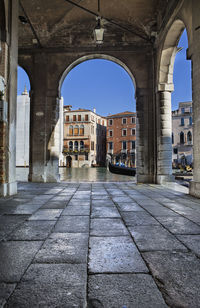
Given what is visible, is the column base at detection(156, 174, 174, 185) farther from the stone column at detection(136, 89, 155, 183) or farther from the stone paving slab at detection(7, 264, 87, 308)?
the stone paving slab at detection(7, 264, 87, 308)

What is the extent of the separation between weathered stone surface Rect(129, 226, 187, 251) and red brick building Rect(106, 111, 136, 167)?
123 ft

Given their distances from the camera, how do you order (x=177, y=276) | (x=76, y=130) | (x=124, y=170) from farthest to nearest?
(x=76, y=130)
(x=124, y=170)
(x=177, y=276)

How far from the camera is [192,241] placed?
183cm

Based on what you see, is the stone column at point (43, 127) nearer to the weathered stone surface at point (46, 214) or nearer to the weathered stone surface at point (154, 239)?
the weathered stone surface at point (46, 214)

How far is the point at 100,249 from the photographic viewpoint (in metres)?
1.67

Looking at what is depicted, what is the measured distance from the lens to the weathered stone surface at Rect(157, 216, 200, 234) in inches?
83.0

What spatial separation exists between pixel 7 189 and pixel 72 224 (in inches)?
105

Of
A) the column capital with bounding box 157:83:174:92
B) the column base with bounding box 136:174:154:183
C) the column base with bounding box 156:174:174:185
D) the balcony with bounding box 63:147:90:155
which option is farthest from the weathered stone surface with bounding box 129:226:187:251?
the balcony with bounding box 63:147:90:155

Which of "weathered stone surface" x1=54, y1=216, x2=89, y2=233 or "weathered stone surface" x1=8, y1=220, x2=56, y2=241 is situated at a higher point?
"weathered stone surface" x1=8, y1=220, x2=56, y2=241

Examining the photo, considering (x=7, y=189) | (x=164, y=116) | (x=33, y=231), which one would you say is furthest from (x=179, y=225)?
(x=164, y=116)

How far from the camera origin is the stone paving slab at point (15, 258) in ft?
4.16

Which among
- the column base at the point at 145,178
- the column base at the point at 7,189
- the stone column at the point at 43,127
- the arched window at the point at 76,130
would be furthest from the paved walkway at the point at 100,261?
the arched window at the point at 76,130

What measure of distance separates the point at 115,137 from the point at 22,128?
20.8 metres

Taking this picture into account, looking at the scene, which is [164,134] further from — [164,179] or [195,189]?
[195,189]
